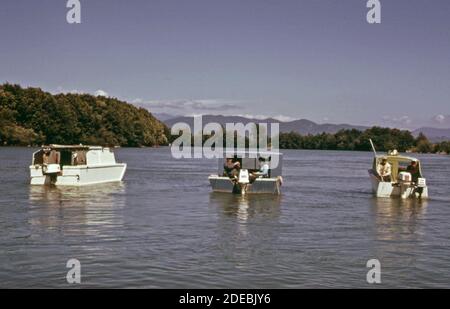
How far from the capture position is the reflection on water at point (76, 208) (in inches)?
1009

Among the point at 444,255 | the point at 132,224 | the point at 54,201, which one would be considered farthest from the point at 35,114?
the point at 444,255

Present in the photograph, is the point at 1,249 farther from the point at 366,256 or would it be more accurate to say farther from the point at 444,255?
the point at 444,255

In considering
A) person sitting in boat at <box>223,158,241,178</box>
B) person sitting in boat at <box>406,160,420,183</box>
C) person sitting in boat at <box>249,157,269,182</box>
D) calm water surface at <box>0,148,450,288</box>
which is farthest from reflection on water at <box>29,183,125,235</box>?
person sitting in boat at <box>406,160,420,183</box>

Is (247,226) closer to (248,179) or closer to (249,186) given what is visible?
(248,179)

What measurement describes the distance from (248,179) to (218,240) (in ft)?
51.0

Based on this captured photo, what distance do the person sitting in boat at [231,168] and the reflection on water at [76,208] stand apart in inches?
277

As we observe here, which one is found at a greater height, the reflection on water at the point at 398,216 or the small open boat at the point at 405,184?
the small open boat at the point at 405,184

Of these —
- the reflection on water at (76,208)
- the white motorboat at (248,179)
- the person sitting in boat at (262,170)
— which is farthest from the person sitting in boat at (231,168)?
the reflection on water at (76,208)

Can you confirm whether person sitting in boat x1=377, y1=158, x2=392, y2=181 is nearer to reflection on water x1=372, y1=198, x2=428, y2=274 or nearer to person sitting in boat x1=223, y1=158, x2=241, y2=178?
reflection on water x1=372, y1=198, x2=428, y2=274

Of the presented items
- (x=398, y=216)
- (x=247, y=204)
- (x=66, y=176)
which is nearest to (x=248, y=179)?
(x=247, y=204)

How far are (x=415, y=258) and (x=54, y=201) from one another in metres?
21.8

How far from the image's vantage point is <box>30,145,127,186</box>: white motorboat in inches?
1708

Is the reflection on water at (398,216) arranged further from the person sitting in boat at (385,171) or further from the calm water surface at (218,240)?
the person sitting in boat at (385,171)

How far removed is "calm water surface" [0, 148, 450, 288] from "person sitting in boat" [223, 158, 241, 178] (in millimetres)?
1704
